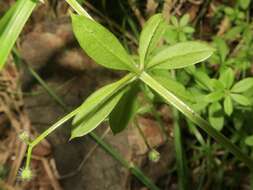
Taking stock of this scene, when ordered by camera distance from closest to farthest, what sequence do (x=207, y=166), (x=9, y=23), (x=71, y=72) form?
(x=9, y=23) < (x=207, y=166) < (x=71, y=72)

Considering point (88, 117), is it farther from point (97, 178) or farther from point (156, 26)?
point (97, 178)

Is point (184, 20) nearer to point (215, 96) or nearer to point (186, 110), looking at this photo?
point (215, 96)

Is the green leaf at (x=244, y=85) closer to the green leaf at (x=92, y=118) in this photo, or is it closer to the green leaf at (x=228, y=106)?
the green leaf at (x=228, y=106)

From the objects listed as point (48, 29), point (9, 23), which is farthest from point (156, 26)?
point (48, 29)

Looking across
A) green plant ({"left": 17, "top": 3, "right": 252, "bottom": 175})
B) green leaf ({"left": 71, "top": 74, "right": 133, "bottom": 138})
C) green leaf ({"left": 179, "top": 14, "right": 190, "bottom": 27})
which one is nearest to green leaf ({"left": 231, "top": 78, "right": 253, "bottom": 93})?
green leaf ({"left": 179, "top": 14, "right": 190, "bottom": 27})

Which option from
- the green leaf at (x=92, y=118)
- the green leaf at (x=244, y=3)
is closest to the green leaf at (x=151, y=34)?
the green leaf at (x=92, y=118)

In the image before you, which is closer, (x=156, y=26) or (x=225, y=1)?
(x=156, y=26)

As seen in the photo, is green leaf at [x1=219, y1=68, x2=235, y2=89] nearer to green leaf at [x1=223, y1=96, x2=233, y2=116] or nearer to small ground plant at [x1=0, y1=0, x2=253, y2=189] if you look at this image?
green leaf at [x1=223, y1=96, x2=233, y2=116]

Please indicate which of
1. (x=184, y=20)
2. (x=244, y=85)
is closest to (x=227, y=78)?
(x=244, y=85)
